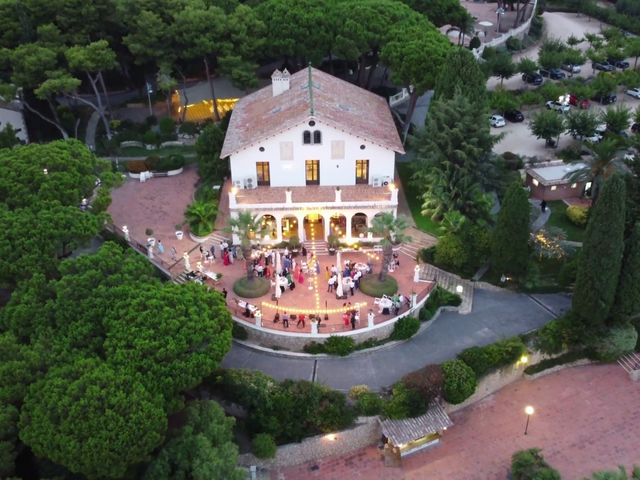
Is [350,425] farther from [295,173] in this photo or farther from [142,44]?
[142,44]

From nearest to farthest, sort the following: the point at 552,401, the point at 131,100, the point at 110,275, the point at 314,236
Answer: the point at 110,275, the point at 552,401, the point at 314,236, the point at 131,100

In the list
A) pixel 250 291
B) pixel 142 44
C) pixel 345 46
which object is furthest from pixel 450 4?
pixel 250 291

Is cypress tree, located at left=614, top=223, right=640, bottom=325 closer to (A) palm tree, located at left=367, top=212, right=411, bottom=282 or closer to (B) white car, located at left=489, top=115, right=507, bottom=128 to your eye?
(A) palm tree, located at left=367, top=212, right=411, bottom=282

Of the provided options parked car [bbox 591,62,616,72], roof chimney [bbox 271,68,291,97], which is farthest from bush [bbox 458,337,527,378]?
parked car [bbox 591,62,616,72]

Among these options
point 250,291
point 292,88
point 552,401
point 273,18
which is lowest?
point 552,401

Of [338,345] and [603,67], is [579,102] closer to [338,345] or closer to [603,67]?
[603,67]

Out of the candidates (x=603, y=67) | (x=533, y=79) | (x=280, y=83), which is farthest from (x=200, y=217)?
(x=603, y=67)
